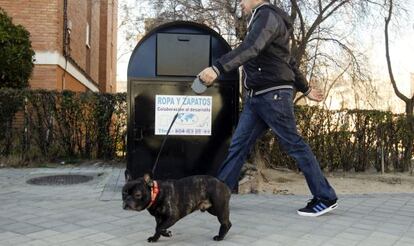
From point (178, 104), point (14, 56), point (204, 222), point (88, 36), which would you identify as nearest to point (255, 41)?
point (204, 222)

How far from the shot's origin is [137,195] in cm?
376

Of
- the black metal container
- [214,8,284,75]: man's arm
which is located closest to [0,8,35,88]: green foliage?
the black metal container

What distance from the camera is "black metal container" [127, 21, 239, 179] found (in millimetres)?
6379

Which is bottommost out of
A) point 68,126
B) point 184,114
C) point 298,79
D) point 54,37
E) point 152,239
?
point 152,239

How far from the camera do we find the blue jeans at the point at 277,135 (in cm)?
512

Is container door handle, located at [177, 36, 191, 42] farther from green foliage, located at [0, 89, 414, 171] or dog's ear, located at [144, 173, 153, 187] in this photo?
green foliage, located at [0, 89, 414, 171]

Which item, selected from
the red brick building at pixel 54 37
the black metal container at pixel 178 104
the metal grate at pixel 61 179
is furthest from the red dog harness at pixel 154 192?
the red brick building at pixel 54 37

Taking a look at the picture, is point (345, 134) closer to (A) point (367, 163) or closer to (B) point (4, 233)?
(A) point (367, 163)

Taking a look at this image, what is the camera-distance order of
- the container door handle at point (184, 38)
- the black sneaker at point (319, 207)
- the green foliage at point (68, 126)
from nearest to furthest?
the black sneaker at point (319, 207), the container door handle at point (184, 38), the green foliage at point (68, 126)

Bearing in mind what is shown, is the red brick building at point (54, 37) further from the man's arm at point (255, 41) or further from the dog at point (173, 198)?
the dog at point (173, 198)

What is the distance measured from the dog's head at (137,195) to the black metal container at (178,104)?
256 cm

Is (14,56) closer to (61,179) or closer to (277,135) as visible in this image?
(61,179)

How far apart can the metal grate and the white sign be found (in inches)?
83.1

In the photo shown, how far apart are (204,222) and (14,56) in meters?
8.00
